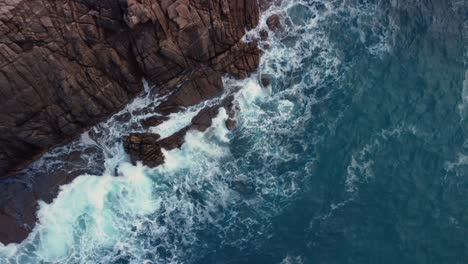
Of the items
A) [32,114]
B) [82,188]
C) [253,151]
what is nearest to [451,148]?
[253,151]

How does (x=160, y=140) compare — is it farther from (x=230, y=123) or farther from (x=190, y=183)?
(x=230, y=123)

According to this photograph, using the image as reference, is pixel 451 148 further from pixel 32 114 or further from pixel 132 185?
pixel 32 114

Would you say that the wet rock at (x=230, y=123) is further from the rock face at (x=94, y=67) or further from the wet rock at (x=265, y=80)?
the wet rock at (x=265, y=80)

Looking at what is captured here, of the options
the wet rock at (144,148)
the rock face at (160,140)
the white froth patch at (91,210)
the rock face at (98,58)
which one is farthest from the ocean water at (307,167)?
the rock face at (98,58)

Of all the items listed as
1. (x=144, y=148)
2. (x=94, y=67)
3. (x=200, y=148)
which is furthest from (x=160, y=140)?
(x=94, y=67)

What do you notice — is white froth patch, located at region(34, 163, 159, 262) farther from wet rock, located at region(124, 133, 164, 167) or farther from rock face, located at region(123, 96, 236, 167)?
rock face, located at region(123, 96, 236, 167)

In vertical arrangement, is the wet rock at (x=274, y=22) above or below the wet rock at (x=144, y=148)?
above
